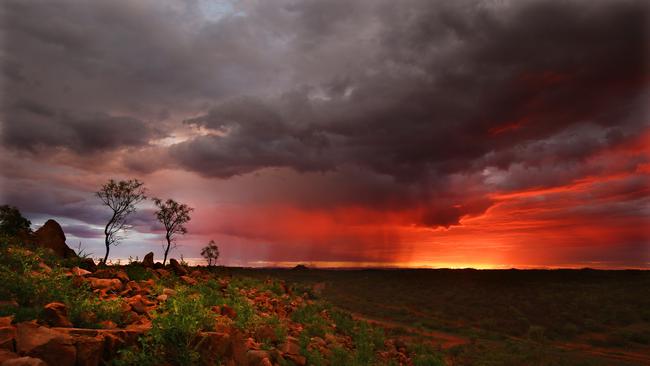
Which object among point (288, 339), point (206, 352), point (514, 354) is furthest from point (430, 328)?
point (206, 352)

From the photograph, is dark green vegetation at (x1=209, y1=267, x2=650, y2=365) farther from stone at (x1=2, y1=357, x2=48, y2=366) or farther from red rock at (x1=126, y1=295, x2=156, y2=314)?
stone at (x1=2, y1=357, x2=48, y2=366)

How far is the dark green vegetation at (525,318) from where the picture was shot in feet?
88.6

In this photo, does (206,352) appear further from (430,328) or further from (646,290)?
(646,290)

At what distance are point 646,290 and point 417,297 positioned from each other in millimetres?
34686

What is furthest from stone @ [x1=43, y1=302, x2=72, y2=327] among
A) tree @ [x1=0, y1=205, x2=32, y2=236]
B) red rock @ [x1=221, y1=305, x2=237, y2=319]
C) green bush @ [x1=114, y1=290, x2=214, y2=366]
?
tree @ [x1=0, y1=205, x2=32, y2=236]

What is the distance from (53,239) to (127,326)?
1181cm

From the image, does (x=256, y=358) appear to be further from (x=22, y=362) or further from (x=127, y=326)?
(x=22, y=362)

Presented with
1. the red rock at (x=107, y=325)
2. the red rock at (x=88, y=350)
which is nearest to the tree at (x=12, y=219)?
the red rock at (x=107, y=325)

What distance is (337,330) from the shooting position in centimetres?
2070

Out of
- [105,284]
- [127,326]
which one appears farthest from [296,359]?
[105,284]

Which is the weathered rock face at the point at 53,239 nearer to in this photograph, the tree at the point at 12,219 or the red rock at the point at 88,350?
the tree at the point at 12,219

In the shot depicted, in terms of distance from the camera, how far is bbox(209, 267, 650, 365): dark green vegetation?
2701 cm

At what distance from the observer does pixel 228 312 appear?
13664 mm

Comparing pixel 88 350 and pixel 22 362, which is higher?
pixel 22 362
